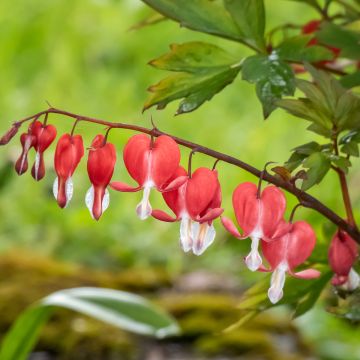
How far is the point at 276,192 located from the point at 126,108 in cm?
324

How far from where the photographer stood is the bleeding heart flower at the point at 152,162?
919 millimetres

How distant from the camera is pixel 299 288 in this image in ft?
3.97

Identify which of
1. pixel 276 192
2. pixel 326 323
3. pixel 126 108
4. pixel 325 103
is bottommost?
pixel 326 323

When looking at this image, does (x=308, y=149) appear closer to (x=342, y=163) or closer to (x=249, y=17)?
(x=342, y=163)

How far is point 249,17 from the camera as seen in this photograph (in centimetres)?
113

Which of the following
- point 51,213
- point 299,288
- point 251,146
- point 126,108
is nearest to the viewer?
point 299,288

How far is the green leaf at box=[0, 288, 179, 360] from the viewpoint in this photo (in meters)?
1.59

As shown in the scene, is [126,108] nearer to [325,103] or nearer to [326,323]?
[326,323]

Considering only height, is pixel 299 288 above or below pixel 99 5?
below

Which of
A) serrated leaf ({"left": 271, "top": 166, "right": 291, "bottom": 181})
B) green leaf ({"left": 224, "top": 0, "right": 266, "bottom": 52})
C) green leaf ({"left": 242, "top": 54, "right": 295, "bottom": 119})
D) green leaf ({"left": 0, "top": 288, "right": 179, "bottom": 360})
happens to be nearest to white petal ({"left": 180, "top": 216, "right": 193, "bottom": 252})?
serrated leaf ({"left": 271, "top": 166, "right": 291, "bottom": 181})

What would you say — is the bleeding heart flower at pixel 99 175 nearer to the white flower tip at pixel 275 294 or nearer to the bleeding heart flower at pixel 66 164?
the bleeding heart flower at pixel 66 164

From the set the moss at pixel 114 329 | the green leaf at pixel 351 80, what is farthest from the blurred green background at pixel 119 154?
the green leaf at pixel 351 80

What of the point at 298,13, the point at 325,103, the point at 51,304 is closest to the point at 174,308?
the point at 51,304

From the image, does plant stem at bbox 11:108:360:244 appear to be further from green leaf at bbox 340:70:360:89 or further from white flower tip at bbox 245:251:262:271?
green leaf at bbox 340:70:360:89
